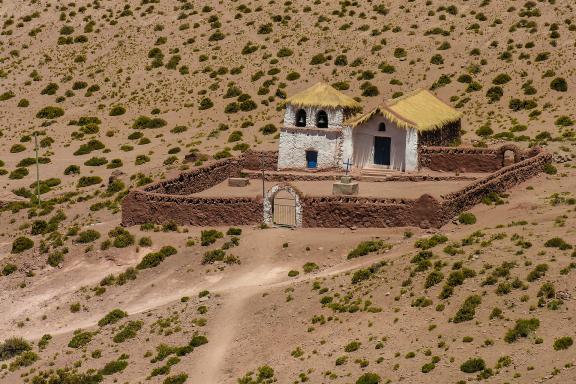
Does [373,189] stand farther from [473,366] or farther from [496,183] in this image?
[473,366]

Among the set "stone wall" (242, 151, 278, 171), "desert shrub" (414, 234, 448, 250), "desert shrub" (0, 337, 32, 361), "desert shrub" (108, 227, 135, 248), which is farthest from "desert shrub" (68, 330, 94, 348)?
"stone wall" (242, 151, 278, 171)

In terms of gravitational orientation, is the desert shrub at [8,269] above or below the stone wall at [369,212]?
below

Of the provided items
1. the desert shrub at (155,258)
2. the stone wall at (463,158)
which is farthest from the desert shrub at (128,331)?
the stone wall at (463,158)

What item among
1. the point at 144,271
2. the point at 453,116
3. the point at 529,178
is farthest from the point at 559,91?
the point at 144,271

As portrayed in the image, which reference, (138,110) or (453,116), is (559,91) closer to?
(453,116)

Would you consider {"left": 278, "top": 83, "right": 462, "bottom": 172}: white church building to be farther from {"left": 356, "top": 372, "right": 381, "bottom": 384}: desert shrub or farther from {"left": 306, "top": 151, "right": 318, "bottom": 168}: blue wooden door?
{"left": 356, "top": 372, "right": 381, "bottom": 384}: desert shrub

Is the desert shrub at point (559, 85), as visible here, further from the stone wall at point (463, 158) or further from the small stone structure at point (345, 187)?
the small stone structure at point (345, 187)
